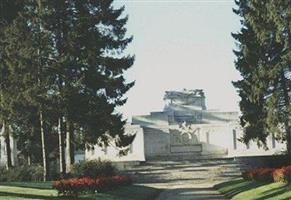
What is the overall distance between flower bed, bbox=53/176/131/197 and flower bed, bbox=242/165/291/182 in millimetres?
7095

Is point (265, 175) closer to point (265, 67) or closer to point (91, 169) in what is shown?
point (265, 67)

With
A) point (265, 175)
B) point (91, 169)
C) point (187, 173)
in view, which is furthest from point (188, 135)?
point (265, 175)

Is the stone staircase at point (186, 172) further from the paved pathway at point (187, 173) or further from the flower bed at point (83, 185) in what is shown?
the flower bed at point (83, 185)

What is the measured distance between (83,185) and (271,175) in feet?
31.2

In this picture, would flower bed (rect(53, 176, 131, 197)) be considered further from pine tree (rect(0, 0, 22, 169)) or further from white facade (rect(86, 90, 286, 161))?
white facade (rect(86, 90, 286, 161))

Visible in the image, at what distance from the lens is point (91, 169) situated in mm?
31609

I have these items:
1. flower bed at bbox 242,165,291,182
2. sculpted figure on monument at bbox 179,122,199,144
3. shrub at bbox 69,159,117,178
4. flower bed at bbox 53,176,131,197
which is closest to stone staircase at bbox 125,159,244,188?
shrub at bbox 69,159,117,178

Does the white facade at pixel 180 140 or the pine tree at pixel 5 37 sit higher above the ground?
the pine tree at pixel 5 37

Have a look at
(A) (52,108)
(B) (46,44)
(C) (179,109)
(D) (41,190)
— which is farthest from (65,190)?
(C) (179,109)

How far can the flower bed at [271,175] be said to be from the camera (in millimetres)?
23484

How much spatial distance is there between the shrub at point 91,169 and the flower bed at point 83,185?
286 cm

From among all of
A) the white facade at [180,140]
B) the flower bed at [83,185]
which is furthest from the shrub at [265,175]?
the white facade at [180,140]

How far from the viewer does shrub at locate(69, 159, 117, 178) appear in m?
30.8

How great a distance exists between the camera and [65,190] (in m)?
21.6
